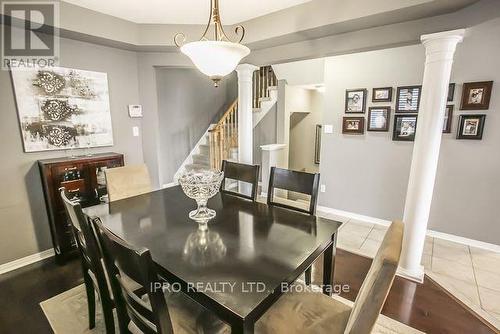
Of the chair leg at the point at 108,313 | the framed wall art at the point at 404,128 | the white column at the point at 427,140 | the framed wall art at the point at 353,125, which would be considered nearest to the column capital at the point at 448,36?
the white column at the point at 427,140

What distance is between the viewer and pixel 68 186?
8.02ft

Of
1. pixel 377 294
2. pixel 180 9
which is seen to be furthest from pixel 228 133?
pixel 377 294

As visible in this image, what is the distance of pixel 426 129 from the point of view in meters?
2.02

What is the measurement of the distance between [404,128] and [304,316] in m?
2.75

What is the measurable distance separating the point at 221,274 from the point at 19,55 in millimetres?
2716

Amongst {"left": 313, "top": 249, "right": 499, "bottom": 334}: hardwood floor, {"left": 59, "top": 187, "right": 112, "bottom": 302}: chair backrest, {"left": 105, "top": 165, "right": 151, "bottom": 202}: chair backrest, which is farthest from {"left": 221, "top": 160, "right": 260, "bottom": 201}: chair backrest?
{"left": 59, "top": 187, "right": 112, "bottom": 302}: chair backrest

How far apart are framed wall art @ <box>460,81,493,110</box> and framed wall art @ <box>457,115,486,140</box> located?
10 cm

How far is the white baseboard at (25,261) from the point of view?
2326 millimetres

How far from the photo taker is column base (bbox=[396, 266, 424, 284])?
2.22 metres

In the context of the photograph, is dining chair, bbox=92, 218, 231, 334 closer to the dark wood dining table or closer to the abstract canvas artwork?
the dark wood dining table

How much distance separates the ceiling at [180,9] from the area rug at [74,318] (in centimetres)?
253

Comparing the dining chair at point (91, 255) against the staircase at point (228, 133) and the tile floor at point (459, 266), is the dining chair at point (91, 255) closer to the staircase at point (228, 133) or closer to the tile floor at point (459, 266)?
the tile floor at point (459, 266)

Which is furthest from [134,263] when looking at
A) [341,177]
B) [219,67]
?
A: [341,177]

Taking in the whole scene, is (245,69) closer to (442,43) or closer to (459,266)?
(442,43)
